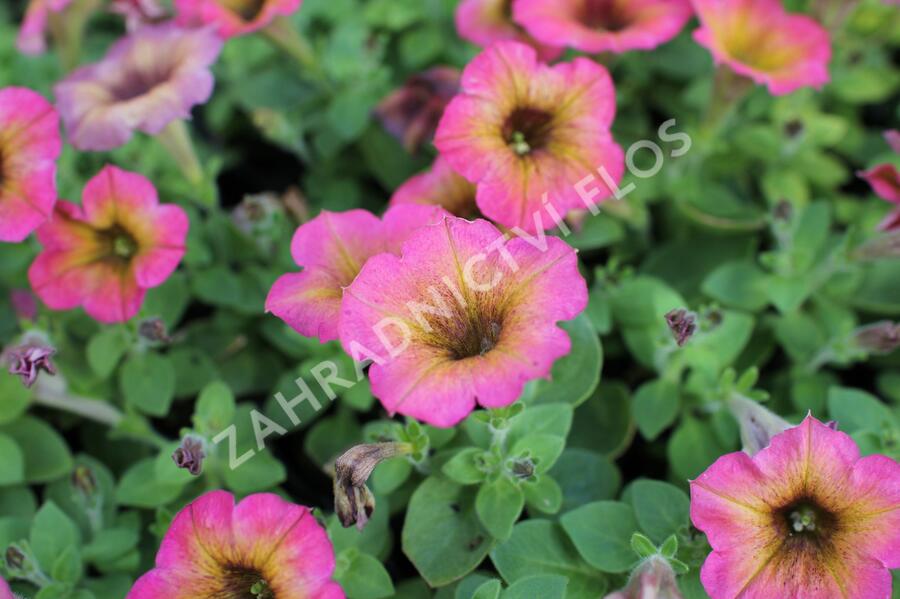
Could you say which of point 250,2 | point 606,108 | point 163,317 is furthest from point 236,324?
point 606,108

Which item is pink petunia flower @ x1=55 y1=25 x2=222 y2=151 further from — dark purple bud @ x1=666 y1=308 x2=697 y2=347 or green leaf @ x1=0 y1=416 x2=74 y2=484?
dark purple bud @ x1=666 y1=308 x2=697 y2=347

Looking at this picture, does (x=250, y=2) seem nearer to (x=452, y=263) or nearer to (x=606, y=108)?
(x=606, y=108)

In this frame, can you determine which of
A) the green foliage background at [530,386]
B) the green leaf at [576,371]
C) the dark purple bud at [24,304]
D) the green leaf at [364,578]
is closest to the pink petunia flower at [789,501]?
the green foliage background at [530,386]

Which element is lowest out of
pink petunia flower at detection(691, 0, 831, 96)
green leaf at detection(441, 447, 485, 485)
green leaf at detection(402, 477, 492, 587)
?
green leaf at detection(402, 477, 492, 587)

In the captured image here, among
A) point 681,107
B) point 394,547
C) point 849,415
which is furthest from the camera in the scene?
point 681,107

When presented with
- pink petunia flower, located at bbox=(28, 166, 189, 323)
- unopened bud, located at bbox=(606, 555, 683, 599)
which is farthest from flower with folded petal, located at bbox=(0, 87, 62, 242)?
unopened bud, located at bbox=(606, 555, 683, 599)

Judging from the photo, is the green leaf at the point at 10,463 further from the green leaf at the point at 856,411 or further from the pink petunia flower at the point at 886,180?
the pink petunia flower at the point at 886,180
